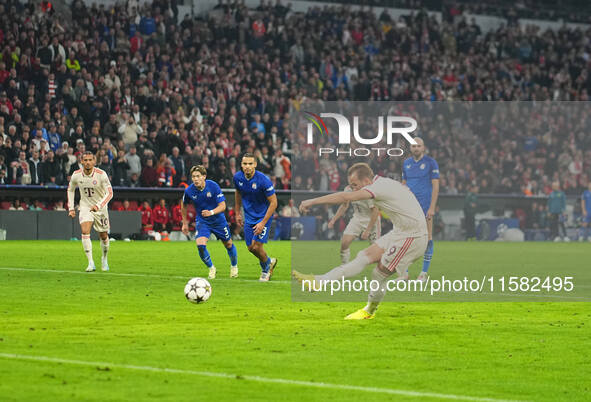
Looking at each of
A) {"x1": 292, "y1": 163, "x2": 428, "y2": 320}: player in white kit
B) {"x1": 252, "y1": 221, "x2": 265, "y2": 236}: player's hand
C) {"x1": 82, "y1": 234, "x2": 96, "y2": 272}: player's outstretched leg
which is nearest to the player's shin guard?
{"x1": 292, "y1": 163, "x2": 428, "y2": 320}: player in white kit

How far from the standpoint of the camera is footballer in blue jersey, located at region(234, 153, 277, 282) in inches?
717

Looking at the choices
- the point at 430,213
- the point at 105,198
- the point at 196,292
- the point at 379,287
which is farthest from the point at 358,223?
the point at 105,198

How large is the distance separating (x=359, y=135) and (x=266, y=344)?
5.15m

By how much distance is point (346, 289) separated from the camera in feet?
52.1

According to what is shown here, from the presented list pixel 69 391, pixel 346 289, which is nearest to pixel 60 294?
pixel 346 289

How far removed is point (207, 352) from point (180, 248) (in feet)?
63.3

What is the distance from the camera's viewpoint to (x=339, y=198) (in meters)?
12.1

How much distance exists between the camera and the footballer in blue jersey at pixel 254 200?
18.2 metres

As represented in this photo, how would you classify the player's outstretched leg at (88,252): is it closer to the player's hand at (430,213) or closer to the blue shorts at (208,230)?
the blue shorts at (208,230)

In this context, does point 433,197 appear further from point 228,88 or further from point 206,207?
point 228,88

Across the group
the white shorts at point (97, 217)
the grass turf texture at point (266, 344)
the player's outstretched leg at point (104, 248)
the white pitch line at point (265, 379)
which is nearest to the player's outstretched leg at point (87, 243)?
the white shorts at point (97, 217)

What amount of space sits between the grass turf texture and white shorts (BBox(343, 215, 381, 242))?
0.59m

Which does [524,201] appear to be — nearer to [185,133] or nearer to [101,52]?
[185,133]

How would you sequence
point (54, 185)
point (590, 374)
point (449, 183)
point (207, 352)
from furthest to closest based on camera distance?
1. point (54, 185)
2. point (449, 183)
3. point (207, 352)
4. point (590, 374)
